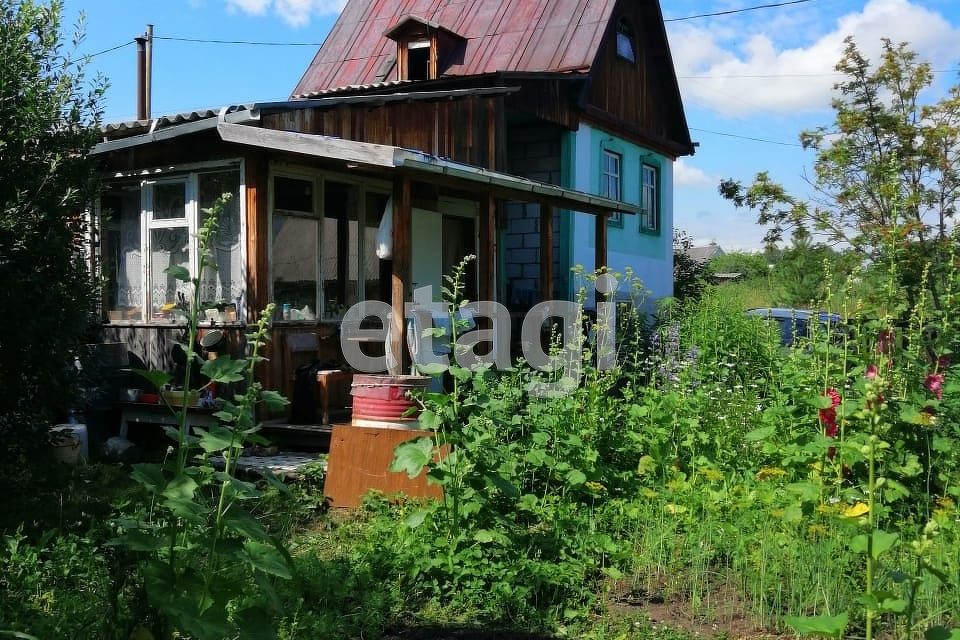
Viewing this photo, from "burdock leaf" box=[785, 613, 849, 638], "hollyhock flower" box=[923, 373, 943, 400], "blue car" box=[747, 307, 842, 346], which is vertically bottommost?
"burdock leaf" box=[785, 613, 849, 638]

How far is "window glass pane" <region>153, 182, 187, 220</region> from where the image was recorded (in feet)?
27.9

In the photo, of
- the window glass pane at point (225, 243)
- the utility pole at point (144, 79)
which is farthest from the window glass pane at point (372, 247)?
the utility pole at point (144, 79)

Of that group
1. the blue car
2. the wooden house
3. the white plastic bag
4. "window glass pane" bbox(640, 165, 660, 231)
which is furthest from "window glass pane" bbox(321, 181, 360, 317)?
"window glass pane" bbox(640, 165, 660, 231)

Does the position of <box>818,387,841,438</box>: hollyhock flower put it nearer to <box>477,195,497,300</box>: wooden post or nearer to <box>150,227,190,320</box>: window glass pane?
<box>477,195,497,300</box>: wooden post

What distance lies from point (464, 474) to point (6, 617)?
2042mm

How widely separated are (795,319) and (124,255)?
6.81m

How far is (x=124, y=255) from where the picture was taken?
9.04 meters

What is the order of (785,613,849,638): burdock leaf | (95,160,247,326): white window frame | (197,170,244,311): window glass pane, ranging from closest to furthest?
(785,613,849,638): burdock leaf
(95,160,247,326): white window frame
(197,170,244,311): window glass pane

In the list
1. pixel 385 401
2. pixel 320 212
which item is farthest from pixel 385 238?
pixel 385 401

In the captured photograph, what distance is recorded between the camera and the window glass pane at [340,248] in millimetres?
9102

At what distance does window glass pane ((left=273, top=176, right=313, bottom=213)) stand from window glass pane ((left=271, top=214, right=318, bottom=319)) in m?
0.11

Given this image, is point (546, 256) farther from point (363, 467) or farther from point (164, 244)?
point (363, 467)

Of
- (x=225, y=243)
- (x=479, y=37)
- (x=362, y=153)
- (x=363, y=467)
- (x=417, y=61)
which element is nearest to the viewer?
(x=363, y=467)

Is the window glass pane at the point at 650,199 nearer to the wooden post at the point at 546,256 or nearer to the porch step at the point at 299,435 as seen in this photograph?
the wooden post at the point at 546,256
